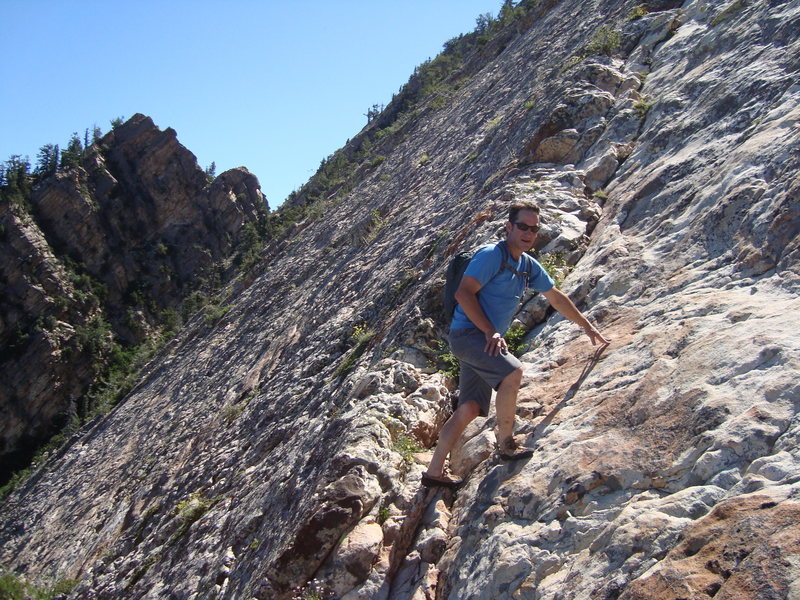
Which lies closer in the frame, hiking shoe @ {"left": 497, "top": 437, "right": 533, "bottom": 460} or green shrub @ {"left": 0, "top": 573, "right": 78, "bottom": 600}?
hiking shoe @ {"left": 497, "top": 437, "right": 533, "bottom": 460}

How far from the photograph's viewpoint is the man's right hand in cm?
408

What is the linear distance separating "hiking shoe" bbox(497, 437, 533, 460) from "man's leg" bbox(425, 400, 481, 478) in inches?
11.8

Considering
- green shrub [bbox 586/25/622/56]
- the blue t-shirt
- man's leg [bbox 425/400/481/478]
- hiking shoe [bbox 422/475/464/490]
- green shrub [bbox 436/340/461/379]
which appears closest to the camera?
the blue t-shirt

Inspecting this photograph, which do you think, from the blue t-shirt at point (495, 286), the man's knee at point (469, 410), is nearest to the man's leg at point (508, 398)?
the man's knee at point (469, 410)

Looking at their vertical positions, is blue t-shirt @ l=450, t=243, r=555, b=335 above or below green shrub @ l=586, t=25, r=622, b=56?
below

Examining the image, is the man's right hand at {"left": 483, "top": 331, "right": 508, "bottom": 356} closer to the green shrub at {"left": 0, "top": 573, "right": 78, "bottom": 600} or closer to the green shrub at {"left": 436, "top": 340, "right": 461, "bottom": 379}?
the green shrub at {"left": 436, "top": 340, "right": 461, "bottom": 379}

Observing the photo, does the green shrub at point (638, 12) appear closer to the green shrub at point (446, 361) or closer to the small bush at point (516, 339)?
the small bush at point (516, 339)

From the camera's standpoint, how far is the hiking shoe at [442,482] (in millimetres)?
4526

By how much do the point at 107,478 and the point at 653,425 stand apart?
13.6 metres

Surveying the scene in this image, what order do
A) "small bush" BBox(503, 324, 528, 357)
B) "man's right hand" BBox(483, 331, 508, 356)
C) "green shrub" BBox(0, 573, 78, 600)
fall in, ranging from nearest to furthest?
"man's right hand" BBox(483, 331, 508, 356) → "small bush" BBox(503, 324, 528, 357) → "green shrub" BBox(0, 573, 78, 600)

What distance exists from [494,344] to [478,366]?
280 mm

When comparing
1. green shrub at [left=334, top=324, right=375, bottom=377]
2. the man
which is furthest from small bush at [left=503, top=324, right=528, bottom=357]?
green shrub at [left=334, top=324, right=375, bottom=377]

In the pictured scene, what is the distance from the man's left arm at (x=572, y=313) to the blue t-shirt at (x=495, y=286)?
44cm

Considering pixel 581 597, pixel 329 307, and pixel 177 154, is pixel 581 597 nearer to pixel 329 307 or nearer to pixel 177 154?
pixel 329 307
